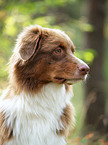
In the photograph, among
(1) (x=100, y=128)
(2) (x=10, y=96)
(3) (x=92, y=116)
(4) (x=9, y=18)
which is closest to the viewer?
(2) (x=10, y=96)

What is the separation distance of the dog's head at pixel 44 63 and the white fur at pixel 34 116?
0.63 feet

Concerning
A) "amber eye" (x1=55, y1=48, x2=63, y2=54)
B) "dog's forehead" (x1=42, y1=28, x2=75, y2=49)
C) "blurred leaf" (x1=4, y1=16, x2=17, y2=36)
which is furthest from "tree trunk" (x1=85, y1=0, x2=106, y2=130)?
"amber eye" (x1=55, y1=48, x2=63, y2=54)

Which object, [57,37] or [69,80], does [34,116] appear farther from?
[57,37]

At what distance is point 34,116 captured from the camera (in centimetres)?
353

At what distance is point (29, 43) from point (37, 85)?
2.07 feet

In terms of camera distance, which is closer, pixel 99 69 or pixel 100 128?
pixel 100 128

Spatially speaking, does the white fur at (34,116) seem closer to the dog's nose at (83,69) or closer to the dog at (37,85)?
the dog at (37,85)

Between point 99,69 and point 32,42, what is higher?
point 32,42

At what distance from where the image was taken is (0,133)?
11.4 feet

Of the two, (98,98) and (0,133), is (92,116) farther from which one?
(0,133)

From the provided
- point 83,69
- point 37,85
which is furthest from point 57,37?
point 37,85

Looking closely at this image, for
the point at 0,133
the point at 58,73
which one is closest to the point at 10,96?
the point at 0,133

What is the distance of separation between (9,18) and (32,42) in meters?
2.56

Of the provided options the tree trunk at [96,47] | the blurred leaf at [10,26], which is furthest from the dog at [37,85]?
the tree trunk at [96,47]
